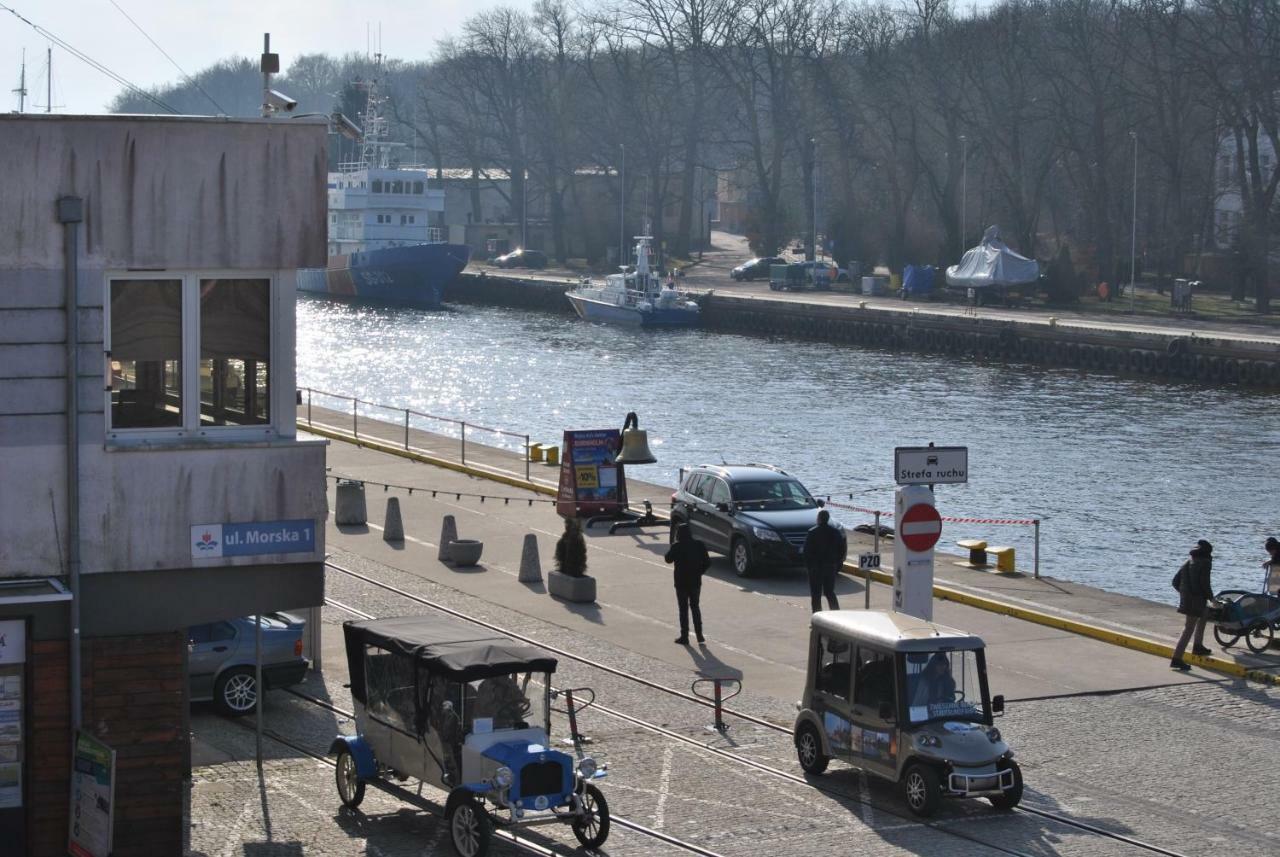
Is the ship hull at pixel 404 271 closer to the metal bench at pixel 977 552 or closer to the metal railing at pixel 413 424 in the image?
the metal railing at pixel 413 424

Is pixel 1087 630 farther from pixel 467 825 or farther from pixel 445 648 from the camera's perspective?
pixel 467 825

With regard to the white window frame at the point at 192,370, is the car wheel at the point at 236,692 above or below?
below

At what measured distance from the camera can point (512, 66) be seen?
161375 mm

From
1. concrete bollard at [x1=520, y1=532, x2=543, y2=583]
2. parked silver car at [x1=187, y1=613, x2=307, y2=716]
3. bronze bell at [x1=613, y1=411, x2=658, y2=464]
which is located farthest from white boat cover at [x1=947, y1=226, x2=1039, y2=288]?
parked silver car at [x1=187, y1=613, x2=307, y2=716]

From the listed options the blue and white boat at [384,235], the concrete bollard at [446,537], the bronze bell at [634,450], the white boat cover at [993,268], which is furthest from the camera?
the blue and white boat at [384,235]

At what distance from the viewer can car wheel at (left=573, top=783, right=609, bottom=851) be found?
14.0 meters

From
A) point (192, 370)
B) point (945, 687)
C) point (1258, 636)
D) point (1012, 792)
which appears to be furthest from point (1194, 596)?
point (192, 370)

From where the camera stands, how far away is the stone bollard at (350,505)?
101 ft

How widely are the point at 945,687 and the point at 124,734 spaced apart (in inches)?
267

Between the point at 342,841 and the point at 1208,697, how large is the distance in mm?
9938

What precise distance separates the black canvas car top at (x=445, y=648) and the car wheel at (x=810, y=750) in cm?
289

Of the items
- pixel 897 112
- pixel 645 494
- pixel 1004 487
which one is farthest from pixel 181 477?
pixel 897 112

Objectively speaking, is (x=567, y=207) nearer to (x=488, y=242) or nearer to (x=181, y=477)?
(x=488, y=242)

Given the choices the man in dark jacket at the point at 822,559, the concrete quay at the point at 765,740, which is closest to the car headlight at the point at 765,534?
the concrete quay at the point at 765,740
